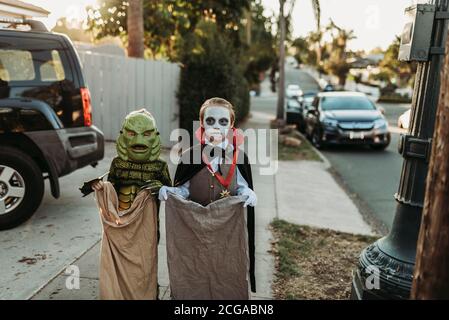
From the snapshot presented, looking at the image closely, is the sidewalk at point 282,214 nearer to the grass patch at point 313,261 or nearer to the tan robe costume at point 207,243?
the grass patch at point 313,261

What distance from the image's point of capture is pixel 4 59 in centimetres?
470

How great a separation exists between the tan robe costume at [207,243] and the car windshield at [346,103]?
431 inches

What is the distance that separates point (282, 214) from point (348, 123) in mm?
6689

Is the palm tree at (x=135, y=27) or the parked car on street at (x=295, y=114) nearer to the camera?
the palm tree at (x=135, y=27)

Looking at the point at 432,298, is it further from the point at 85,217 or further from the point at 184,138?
the point at 184,138

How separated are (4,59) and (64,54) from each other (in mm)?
649

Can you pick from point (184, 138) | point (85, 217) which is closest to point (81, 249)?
point (85, 217)

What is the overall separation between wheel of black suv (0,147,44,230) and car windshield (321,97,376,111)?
10.2 meters

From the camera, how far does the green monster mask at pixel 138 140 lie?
304cm

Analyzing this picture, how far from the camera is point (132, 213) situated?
286 centimetres

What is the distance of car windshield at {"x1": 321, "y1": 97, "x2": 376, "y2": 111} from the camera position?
13.2 m

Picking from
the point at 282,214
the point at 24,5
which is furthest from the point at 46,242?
the point at 24,5

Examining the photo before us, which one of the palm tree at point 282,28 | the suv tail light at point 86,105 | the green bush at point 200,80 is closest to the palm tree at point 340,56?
the palm tree at point 282,28

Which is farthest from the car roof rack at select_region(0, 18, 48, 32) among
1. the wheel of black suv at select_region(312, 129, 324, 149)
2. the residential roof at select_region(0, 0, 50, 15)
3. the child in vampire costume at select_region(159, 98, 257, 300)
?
the wheel of black suv at select_region(312, 129, 324, 149)
